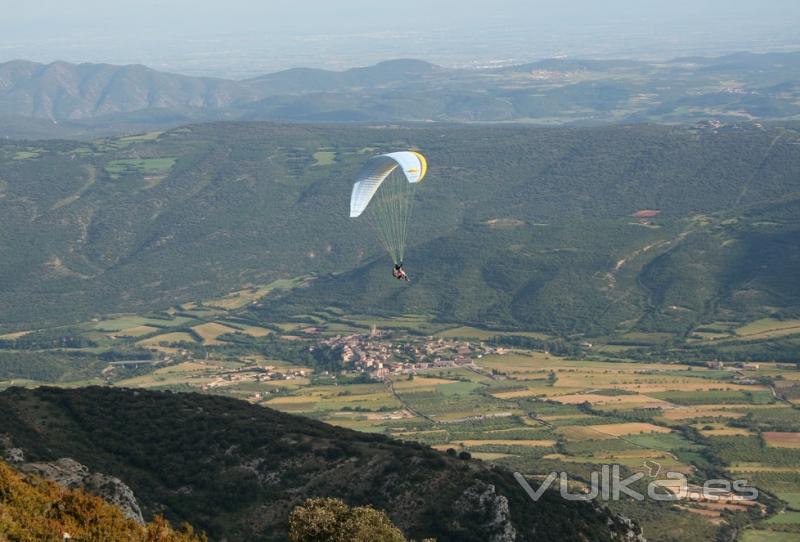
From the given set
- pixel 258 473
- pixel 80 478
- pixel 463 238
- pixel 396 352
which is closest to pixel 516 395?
pixel 396 352

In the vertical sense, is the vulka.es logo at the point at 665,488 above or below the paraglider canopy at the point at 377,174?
below

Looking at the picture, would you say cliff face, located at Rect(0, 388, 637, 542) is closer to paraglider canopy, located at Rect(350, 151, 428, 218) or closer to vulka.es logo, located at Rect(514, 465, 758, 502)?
paraglider canopy, located at Rect(350, 151, 428, 218)

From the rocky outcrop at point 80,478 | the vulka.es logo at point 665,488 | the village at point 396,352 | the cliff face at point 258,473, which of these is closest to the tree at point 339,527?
the rocky outcrop at point 80,478

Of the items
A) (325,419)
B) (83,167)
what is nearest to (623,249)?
(325,419)

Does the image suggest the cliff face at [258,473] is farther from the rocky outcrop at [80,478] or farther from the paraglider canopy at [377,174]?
the paraglider canopy at [377,174]

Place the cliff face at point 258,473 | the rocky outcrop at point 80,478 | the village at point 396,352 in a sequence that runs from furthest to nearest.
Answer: the village at point 396,352, the cliff face at point 258,473, the rocky outcrop at point 80,478

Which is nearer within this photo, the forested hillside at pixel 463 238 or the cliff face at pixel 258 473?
the cliff face at pixel 258 473
